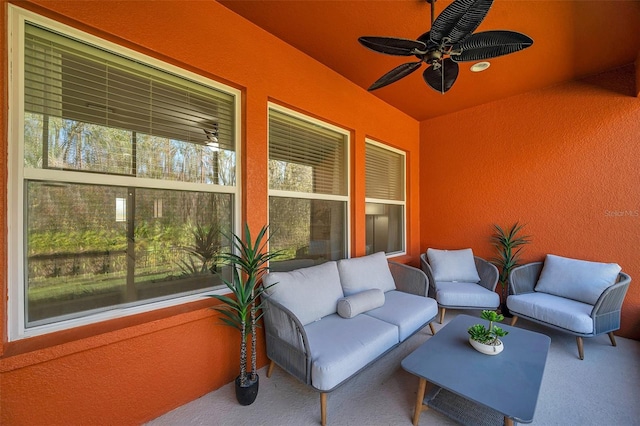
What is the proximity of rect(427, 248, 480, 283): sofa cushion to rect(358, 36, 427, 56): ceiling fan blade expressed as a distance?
2.63m

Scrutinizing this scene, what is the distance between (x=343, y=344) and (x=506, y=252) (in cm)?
280

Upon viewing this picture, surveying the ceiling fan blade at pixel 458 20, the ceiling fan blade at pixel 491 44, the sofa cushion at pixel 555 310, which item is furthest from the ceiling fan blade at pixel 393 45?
the sofa cushion at pixel 555 310

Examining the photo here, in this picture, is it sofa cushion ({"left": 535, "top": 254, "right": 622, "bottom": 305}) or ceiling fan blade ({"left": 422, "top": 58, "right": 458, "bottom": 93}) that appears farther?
sofa cushion ({"left": 535, "top": 254, "right": 622, "bottom": 305})

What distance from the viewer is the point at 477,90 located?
10.5ft

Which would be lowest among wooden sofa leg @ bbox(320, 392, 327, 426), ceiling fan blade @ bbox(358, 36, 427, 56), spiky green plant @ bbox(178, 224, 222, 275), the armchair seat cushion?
wooden sofa leg @ bbox(320, 392, 327, 426)

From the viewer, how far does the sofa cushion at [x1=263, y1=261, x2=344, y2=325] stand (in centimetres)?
197

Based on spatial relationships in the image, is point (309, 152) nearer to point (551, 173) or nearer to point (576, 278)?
point (551, 173)

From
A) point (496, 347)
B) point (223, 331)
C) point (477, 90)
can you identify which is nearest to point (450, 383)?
point (496, 347)

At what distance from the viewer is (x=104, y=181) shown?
1.57 metres

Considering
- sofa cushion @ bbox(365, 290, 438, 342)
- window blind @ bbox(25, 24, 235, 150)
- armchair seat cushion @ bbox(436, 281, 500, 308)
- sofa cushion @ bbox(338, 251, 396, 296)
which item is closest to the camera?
window blind @ bbox(25, 24, 235, 150)

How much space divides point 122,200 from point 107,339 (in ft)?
→ 2.74

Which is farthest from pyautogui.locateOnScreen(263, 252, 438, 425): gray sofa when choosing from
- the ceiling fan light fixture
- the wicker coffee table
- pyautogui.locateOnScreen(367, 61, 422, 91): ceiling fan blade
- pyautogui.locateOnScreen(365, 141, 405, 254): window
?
the ceiling fan light fixture

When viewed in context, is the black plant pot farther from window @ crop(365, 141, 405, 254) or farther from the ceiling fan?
the ceiling fan

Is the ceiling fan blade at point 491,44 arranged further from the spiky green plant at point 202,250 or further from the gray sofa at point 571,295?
the gray sofa at point 571,295
